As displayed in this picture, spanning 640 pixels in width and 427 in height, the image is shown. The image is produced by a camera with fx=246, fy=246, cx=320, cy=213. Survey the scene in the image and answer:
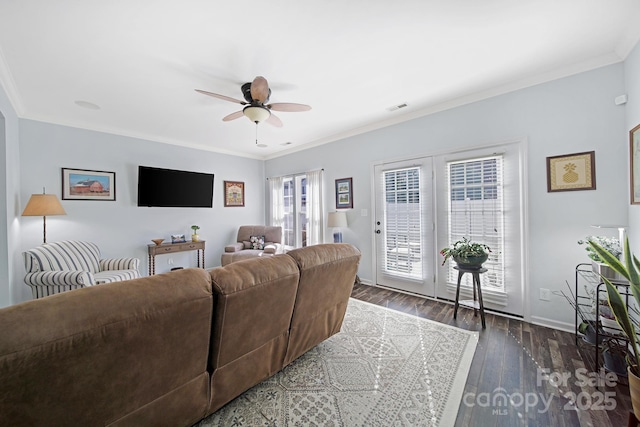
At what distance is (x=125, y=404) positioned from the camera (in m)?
1.02

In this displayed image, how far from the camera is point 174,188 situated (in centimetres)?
449

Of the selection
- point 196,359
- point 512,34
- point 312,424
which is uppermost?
point 512,34

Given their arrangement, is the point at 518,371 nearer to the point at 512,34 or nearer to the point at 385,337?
the point at 385,337

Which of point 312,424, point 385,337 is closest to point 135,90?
point 312,424

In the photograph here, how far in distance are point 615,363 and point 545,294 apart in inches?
32.3

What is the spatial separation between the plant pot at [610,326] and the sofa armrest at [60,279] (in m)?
4.66

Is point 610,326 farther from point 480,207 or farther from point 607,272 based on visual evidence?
point 480,207

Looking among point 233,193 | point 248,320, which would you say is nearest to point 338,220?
point 233,193

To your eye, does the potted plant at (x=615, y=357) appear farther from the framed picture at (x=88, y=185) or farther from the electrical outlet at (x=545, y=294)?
the framed picture at (x=88, y=185)

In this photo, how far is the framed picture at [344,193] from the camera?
427 centimetres

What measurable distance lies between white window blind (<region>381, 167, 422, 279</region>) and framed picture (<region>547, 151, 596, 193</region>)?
1346mm

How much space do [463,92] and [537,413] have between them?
301 centimetres

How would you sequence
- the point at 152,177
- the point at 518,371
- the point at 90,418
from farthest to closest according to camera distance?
the point at 152,177 → the point at 518,371 → the point at 90,418

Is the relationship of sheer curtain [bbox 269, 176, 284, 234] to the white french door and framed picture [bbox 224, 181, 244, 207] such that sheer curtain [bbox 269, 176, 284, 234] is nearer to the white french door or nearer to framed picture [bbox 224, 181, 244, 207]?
framed picture [bbox 224, 181, 244, 207]
